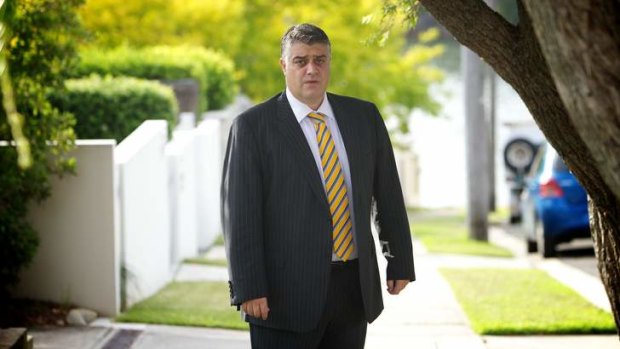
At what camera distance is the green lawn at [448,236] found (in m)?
16.7

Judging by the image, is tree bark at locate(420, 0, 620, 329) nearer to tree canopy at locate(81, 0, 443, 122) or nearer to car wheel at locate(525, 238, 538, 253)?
car wheel at locate(525, 238, 538, 253)

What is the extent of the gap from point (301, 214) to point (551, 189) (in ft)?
34.1

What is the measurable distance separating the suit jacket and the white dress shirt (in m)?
0.04

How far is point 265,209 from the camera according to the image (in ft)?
17.2

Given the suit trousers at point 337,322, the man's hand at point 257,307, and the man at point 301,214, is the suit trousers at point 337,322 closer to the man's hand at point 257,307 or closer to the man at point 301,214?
the man at point 301,214

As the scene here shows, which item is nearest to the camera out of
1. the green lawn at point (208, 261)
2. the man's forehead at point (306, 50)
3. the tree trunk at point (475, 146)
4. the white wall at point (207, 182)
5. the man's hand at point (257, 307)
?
the man's hand at point (257, 307)

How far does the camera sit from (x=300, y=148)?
5215 millimetres

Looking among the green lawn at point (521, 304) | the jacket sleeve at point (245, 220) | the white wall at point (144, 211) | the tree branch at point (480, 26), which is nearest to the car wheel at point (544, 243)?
the green lawn at point (521, 304)

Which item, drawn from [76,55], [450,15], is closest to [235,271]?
[450,15]

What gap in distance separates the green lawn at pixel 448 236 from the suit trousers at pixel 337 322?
11054mm

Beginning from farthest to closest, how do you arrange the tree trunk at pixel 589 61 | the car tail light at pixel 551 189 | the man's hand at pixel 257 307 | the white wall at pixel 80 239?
the car tail light at pixel 551 189 < the white wall at pixel 80 239 < the man's hand at pixel 257 307 < the tree trunk at pixel 589 61

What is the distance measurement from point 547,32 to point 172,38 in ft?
66.8

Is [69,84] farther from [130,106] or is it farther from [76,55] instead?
[76,55]

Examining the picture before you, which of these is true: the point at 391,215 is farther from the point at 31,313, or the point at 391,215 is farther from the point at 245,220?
the point at 31,313
